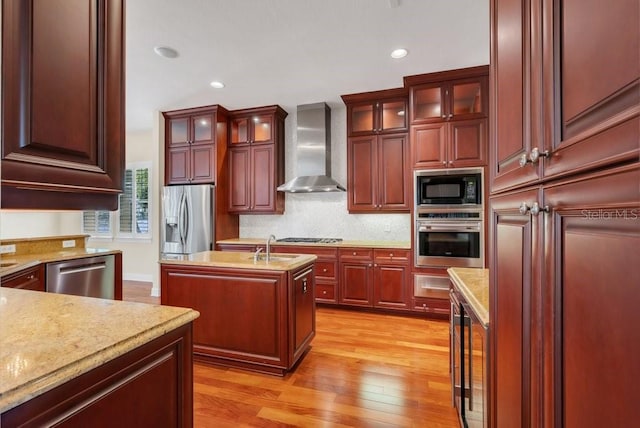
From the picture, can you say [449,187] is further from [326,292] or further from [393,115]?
[326,292]

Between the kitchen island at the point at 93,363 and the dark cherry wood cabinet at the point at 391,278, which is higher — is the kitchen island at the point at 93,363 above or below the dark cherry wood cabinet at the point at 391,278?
above

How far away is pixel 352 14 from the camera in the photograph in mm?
2350

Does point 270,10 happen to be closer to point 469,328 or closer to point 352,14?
point 352,14

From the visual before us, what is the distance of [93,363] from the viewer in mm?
749

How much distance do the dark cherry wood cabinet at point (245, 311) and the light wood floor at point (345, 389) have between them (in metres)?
0.14

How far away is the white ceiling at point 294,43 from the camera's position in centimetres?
230

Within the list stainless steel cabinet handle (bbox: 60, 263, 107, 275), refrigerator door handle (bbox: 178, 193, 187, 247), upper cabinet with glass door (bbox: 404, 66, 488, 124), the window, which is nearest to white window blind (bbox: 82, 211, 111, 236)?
the window

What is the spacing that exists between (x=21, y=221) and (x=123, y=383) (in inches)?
272

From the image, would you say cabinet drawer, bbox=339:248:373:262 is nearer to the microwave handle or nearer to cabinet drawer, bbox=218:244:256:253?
the microwave handle

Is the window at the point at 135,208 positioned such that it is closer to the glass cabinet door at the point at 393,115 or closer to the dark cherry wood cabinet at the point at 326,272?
the dark cherry wood cabinet at the point at 326,272

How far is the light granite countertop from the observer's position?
225 cm

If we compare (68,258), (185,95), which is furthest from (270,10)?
(68,258)

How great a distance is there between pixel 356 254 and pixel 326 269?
17.8 inches

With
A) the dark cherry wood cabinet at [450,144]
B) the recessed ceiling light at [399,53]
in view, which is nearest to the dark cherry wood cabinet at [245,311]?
the dark cherry wood cabinet at [450,144]
